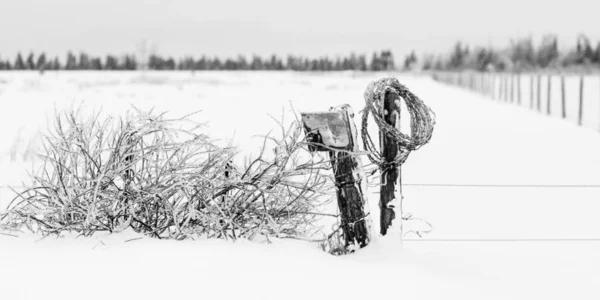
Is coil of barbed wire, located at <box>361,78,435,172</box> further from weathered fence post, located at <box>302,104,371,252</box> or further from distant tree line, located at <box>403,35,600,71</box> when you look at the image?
distant tree line, located at <box>403,35,600,71</box>

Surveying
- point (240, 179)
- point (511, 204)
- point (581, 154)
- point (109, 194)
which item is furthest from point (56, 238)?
point (581, 154)

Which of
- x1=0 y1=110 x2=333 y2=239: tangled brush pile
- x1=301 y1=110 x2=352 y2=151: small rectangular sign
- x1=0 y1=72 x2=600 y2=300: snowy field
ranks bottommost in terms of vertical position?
x1=0 y1=72 x2=600 y2=300: snowy field

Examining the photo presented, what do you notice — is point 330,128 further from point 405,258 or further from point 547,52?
point 547,52

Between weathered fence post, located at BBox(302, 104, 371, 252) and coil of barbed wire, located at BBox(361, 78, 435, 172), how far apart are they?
137mm

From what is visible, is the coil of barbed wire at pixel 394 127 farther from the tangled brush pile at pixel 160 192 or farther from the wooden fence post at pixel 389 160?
the tangled brush pile at pixel 160 192

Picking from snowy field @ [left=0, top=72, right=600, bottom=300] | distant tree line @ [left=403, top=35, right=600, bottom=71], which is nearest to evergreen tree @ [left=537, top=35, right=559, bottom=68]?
distant tree line @ [left=403, top=35, right=600, bottom=71]

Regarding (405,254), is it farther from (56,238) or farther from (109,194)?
(56,238)

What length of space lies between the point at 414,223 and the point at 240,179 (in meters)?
3.37

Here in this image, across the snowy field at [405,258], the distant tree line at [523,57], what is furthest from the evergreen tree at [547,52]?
the snowy field at [405,258]

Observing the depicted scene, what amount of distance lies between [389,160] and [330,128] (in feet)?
1.38

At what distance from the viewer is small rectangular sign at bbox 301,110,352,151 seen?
404 centimetres

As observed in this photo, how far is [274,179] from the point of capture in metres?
4.06

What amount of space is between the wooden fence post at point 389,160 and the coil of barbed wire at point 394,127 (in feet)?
0.08

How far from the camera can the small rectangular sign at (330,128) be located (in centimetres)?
404
